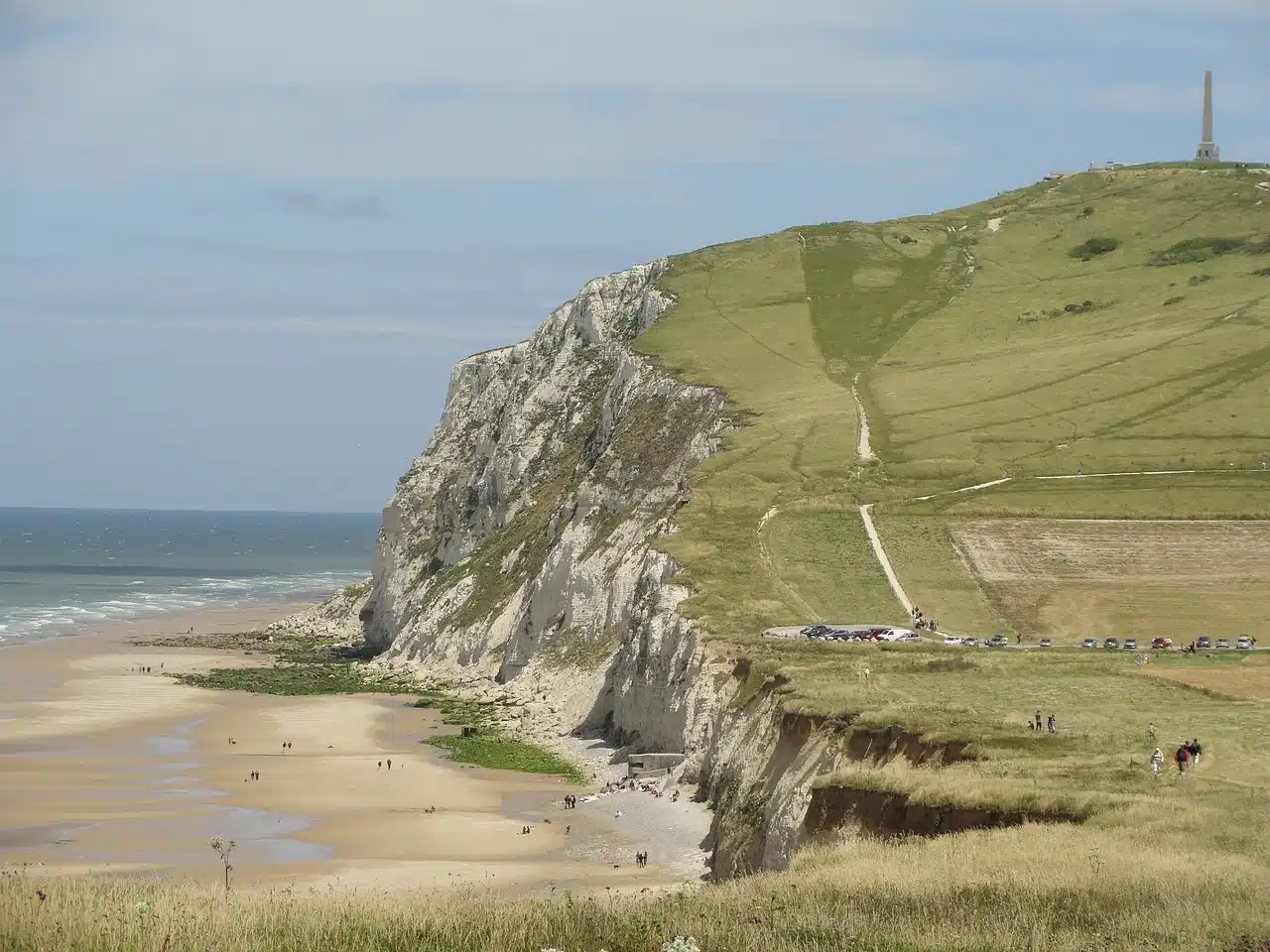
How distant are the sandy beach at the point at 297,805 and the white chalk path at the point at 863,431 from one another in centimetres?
2952

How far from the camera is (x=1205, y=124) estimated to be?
7397 inches

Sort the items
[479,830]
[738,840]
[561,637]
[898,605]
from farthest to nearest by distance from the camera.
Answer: [561,637] → [898,605] → [479,830] → [738,840]

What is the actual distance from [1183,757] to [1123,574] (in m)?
42.5

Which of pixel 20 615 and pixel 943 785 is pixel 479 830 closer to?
pixel 943 785

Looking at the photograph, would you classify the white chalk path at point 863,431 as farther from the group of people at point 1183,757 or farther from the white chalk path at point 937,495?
the group of people at point 1183,757

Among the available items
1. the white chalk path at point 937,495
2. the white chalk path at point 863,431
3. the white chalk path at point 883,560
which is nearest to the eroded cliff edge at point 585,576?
the white chalk path at point 863,431

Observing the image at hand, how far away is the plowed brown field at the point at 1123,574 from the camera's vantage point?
67.1 metres

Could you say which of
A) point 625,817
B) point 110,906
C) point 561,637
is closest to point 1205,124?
point 561,637

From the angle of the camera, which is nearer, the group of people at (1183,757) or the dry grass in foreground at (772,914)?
the dry grass in foreground at (772,914)

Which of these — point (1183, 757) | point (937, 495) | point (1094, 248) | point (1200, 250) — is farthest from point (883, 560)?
point (1094, 248)

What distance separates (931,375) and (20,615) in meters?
85.1

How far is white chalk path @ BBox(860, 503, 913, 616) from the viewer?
68.9m

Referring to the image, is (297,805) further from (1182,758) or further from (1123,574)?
(1123,574)

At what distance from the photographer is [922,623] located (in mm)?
65812
